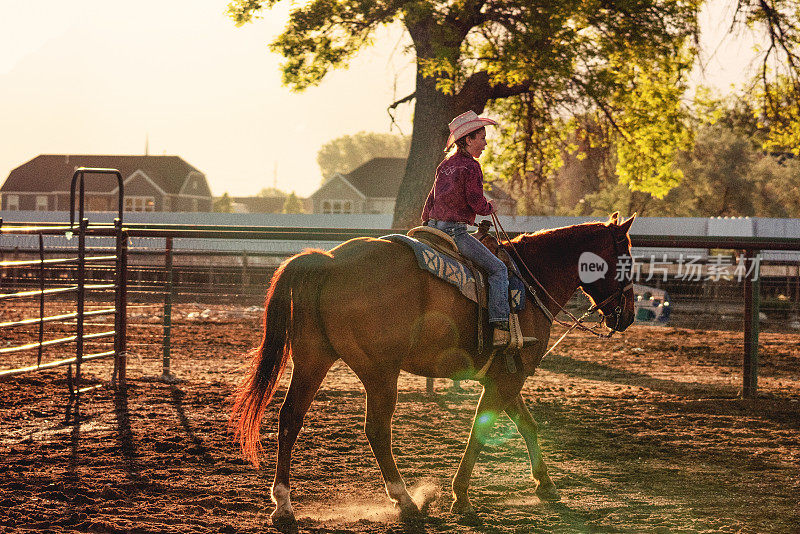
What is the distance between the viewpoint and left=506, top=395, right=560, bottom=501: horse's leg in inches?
224

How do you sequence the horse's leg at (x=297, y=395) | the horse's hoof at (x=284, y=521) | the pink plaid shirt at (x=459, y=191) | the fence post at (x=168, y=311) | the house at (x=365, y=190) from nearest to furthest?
1. the horse's hoof at (x=284, y=521)
2. the horse's leg at (x=297, y=395)
3. the pink plaid shirt at (x=459, y=191)
4. the fence post at (x=168, y=311)
5. the house at (x=365, y=190)

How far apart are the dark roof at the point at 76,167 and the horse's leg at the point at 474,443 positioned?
6323 centimetres

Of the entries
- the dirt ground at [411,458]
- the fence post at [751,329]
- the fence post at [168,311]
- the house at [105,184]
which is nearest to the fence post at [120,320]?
the dirt ground at [411,458]

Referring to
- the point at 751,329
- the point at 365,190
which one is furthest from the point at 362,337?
the point at 365,190

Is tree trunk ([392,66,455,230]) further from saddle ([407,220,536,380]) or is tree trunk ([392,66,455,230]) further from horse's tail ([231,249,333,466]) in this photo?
horse's tail ([231,249,333,466])

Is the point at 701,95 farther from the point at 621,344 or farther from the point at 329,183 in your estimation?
the point at 329,183

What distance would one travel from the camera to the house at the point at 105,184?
64.3m

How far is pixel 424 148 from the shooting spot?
51.9 feet

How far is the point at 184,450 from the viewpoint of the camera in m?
6.76

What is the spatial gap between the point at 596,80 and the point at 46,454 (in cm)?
1255

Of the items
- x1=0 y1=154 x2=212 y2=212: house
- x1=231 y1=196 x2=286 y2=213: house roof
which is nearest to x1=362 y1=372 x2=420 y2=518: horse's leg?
x1=0 y1=154 x2=212 y2=212: house

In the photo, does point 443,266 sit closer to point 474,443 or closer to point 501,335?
point 501,335

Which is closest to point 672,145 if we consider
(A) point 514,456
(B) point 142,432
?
(A) point 514,456

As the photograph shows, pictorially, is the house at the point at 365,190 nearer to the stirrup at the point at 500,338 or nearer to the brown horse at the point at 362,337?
the stirrup at the point at 500,338
